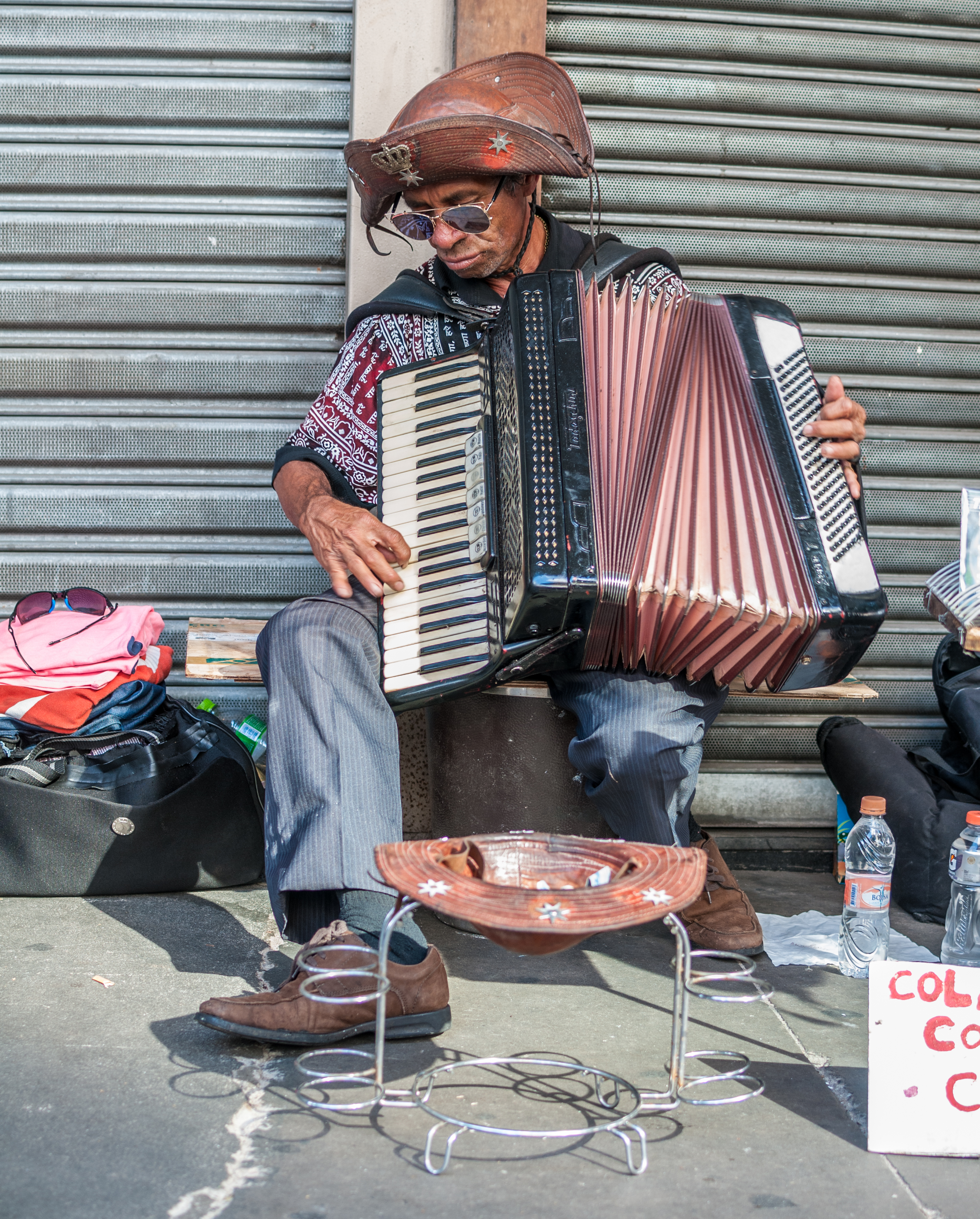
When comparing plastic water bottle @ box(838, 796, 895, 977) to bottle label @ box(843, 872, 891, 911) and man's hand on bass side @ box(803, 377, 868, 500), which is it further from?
man's hand on bass side @ box(803, 377, 868, 500)

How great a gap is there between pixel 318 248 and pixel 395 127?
0.83 m

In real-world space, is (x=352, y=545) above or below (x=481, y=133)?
below

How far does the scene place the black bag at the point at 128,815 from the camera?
9.22ft

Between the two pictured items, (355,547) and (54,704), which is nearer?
(355,547)

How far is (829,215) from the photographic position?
3.60 metres

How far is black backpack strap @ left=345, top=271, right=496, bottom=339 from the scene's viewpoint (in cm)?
273

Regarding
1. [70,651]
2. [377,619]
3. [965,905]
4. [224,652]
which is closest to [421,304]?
[377,619]

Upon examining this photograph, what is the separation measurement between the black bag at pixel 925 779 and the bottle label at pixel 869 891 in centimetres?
30

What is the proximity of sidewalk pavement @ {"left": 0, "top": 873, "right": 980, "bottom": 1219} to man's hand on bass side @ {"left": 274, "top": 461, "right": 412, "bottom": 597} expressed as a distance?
2.74 feet

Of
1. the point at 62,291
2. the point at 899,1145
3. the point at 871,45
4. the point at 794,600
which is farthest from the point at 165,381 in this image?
the point at 899,1145

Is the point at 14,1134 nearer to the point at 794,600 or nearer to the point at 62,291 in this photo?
the point at 794,600

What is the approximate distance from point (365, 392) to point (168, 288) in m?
1.08

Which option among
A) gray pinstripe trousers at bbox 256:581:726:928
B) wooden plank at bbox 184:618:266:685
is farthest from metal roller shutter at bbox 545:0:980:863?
wooden plank at bbox 184:618:266:685

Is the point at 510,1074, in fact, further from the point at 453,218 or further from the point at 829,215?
the point at 829,215
